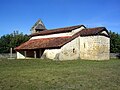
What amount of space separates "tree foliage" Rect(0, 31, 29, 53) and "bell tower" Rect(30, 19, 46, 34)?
14064 mm

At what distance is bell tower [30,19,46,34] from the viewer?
204ft

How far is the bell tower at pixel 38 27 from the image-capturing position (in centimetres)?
6225

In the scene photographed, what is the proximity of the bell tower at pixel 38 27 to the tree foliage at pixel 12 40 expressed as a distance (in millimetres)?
14064

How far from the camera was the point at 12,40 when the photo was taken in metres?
78.2

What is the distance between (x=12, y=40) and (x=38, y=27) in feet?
60.0

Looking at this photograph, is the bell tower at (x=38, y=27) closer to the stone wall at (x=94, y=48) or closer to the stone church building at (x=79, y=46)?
the stone church building at (x=79, y=46)

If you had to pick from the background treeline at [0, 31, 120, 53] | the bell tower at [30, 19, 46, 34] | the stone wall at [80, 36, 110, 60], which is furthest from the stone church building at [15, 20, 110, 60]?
the background treeline at [0, 31, 120, 53]

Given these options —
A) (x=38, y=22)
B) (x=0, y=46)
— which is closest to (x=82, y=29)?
(x=38, y=22)

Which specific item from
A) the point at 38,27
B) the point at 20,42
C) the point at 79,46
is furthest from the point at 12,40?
the point at 79,46

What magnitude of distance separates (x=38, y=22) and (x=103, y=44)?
2303cm

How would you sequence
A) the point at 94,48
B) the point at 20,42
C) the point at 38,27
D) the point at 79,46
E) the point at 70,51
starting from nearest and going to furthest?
the point at 94,48 < the point at 70,51 < the point at 79,46 < the point at 38,27 < the point at 20,42

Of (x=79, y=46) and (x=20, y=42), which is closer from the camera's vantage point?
(x=79, y=46)

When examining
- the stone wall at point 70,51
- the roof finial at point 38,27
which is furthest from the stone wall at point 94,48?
the roof finial at point 38,27

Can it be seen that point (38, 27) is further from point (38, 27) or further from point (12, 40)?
point (12, 40)
